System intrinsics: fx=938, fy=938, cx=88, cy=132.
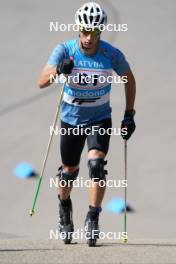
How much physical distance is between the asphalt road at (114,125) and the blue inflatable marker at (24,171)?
0.08 metres

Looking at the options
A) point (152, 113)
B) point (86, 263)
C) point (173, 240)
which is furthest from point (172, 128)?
point (86, 263)

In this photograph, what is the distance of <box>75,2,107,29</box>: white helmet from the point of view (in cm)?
778

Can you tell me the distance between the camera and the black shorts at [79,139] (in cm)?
804

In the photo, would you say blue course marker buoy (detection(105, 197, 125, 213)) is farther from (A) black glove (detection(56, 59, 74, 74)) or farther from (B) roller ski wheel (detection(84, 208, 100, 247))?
(A) black glove (detection(56, 59, 74, 74))

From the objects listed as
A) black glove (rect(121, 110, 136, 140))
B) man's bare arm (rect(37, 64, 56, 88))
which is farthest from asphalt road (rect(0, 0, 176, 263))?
man's bare arm (rect(37, 64, 56, 88))

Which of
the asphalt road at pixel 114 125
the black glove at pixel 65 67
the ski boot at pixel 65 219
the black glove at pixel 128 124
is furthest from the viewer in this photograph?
the asphalt road at pixel 114 125

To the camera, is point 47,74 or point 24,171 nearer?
point 47,74

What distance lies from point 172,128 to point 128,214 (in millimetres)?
2511

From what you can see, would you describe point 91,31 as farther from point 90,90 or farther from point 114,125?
point 114,125

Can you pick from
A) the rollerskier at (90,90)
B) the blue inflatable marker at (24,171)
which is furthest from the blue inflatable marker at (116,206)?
the rollerskier at (90,90)

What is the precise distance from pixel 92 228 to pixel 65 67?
1443 mm

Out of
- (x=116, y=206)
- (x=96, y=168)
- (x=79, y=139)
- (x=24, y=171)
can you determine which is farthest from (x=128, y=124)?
(x=24, y=171)

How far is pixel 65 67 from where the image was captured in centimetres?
766

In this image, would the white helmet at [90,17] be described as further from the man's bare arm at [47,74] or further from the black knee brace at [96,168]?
the black knee brace at [96,168]
